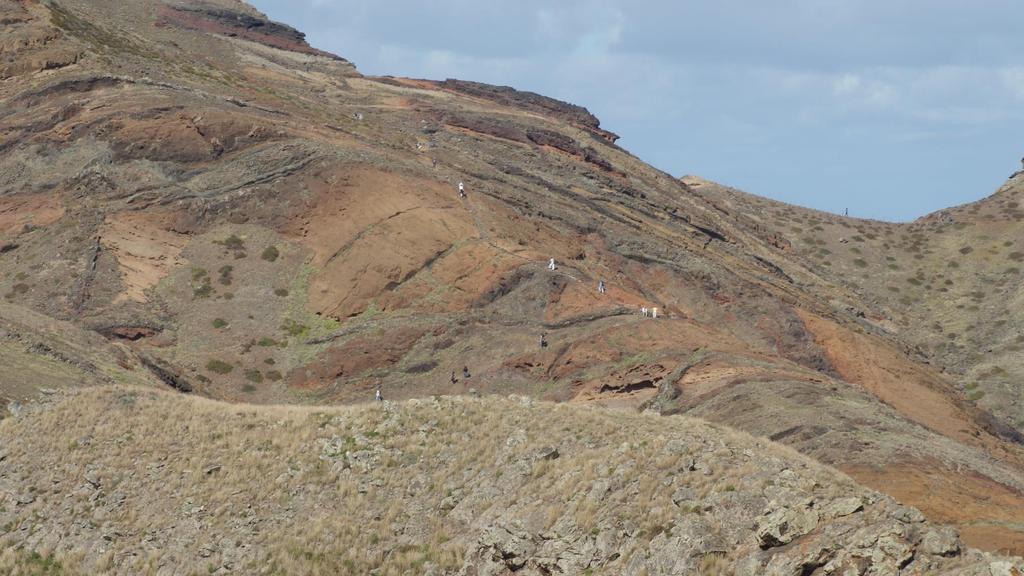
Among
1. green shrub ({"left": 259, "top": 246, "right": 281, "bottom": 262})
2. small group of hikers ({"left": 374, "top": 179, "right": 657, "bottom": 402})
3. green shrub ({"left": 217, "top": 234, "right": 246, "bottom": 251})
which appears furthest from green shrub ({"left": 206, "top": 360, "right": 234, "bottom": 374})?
green shrub ({"left": 217, "top": 234, "right": 246, "bottom": 251})

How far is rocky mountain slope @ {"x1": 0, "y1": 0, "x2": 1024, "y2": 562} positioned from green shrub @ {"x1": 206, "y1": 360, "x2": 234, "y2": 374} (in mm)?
130

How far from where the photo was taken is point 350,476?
1229 inches

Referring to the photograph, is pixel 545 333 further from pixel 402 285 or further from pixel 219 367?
pixel 219 367

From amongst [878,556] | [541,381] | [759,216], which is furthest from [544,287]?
[759,216]

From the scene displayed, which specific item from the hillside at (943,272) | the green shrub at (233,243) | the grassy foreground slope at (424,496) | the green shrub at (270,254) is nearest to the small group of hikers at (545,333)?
the green shrub at (270,254)

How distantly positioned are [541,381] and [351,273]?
46.2 feet

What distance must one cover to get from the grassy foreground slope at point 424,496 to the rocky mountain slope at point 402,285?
6.57m

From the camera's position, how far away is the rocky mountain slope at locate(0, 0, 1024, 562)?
50.7 meters

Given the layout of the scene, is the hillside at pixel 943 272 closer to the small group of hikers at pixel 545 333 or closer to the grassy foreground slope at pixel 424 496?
the small group of hikers at pixel 545 333

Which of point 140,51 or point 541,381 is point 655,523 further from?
point 140,51

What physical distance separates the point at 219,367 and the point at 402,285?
1015cm

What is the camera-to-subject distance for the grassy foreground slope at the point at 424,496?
76.5ft

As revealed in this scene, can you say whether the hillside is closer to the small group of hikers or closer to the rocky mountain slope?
the rocky mountain slope

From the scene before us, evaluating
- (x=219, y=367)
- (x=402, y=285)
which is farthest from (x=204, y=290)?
(x=402, y=285)
